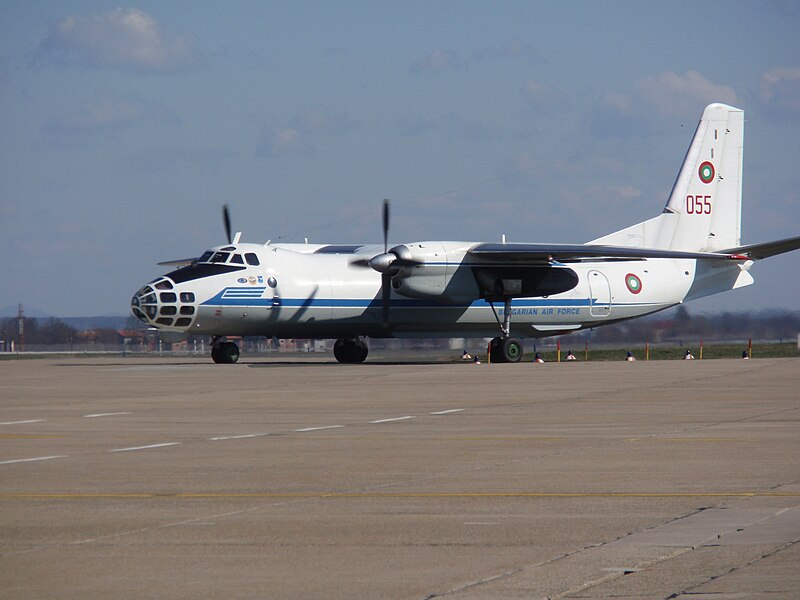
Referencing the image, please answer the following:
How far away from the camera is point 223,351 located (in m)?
40.7

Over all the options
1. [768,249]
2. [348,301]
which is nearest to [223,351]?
[348,301]

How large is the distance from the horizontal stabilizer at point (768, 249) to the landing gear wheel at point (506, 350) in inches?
351

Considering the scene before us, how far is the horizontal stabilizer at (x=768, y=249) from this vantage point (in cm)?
4119

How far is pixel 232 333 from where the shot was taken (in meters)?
39.7

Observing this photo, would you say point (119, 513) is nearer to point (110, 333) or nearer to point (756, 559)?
point (756, 559)

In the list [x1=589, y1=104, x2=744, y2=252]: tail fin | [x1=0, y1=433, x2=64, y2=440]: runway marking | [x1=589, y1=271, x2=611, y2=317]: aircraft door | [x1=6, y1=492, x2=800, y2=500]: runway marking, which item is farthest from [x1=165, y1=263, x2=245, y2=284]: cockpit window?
[x1=6, y1=492, x2=800, y2=500]: runway marking

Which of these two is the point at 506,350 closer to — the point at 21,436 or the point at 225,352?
the point at 225,352

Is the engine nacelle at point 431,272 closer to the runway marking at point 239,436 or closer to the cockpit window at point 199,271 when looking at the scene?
the cockpit window at point 199,271

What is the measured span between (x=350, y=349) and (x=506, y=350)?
5950 mm

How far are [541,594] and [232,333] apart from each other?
3361 cm

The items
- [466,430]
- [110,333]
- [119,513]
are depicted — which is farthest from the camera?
[110,333]

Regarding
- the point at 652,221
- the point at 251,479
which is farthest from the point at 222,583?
the point at 652,221

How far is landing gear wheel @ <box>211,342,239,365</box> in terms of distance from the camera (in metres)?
40.8

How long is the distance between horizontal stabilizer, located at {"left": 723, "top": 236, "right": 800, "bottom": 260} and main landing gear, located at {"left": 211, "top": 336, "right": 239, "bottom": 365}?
18461 mm
